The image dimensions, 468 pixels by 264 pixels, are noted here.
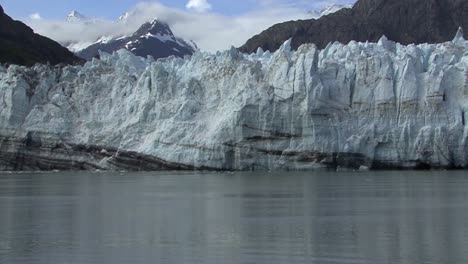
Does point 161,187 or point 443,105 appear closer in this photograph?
point 161,187

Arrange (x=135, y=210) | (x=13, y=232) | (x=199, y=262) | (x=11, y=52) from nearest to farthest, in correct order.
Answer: (x=199, y=262) < (x=13, y=232) < (x=135, y=210) < (x=11, y=52)

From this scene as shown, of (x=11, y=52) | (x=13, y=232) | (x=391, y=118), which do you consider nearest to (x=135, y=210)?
(x=13, y=232)

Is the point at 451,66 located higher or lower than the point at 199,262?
higher

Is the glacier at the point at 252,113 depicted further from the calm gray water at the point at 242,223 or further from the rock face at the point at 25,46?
the rock face at the point at 25,46

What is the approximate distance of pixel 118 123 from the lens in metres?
50.1

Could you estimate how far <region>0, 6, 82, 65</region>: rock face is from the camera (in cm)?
9730

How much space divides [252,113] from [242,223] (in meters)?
26.0

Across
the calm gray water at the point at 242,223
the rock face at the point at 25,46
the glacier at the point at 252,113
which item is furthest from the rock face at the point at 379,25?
the calm gray water at the point at 242,223

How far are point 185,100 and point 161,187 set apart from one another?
1364 cm

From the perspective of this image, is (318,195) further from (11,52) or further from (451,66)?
(11,52)

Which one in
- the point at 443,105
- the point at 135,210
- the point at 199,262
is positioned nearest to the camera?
the point at 199,262

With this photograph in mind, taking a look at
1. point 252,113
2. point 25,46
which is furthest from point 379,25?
point 252,113

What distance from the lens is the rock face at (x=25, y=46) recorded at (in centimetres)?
9730

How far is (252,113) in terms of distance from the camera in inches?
1800
